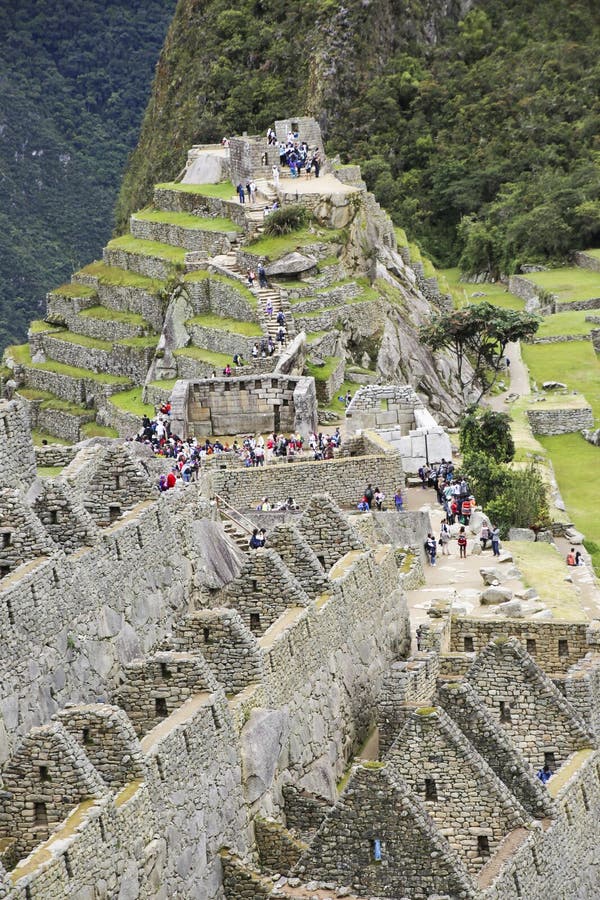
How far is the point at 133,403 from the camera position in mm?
78688

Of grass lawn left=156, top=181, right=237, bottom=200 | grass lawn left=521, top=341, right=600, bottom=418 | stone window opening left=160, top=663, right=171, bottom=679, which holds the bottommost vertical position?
stone window opening left=160, top=663, right=171, bottom=679

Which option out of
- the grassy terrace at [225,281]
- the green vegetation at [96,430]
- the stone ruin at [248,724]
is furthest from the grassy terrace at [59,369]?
the stone ruin at [248,724]

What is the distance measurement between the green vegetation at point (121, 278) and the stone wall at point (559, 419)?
1423cm

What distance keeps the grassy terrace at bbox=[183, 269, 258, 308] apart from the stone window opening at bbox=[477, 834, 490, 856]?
50380 mm

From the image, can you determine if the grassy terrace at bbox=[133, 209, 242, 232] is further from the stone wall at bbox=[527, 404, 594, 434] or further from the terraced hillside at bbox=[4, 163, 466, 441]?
the stone wall at bbox=[527, 404, 594, 434]

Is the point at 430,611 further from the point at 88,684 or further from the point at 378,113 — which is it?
the point at 378,113

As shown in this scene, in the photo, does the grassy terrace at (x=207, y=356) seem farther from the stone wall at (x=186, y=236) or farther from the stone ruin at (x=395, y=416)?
the stone ruin at (x=395, y=416)

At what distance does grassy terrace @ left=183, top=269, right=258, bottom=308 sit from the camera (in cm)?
7844

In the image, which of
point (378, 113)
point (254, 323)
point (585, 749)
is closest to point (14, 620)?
point (585, 749)

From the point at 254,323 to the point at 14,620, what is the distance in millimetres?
51442

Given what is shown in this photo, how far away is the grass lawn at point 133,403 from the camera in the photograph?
2978 inches

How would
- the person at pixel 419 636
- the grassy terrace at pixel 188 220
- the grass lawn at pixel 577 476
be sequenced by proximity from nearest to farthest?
the person at pixel 419 636 → the grass lawn at pixel 577 476 → the grassy terrace at pixel 188 220

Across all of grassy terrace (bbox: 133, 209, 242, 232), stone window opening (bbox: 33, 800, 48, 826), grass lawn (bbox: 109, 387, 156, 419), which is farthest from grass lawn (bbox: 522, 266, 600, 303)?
stone window opening (bbox: 33, 800, 48, 826)

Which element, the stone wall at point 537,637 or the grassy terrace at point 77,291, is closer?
the stone wall at point 537,637
